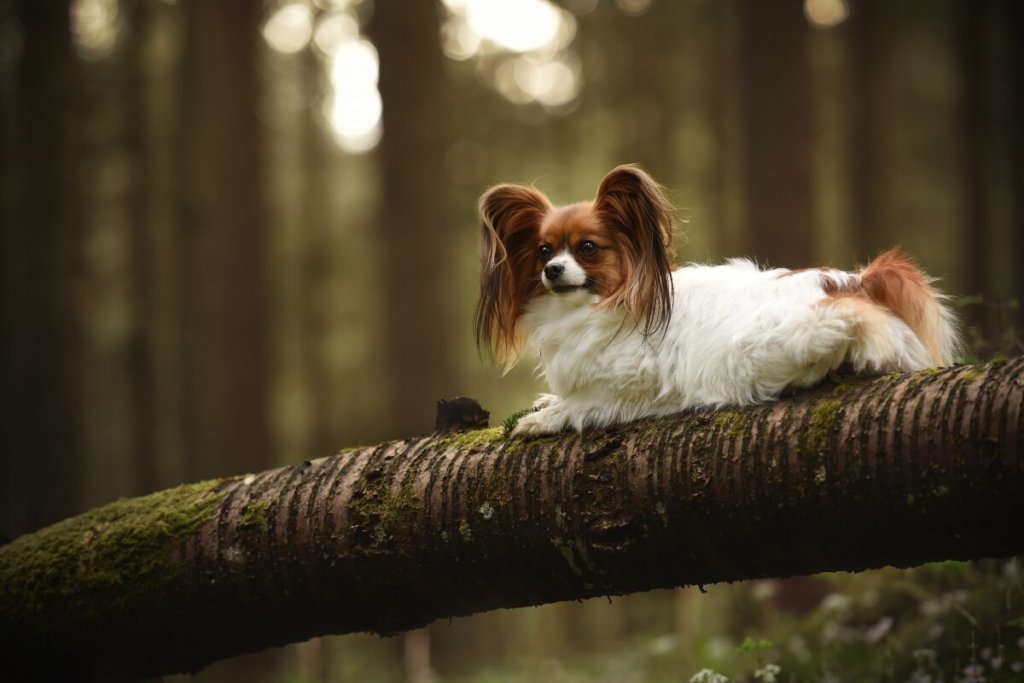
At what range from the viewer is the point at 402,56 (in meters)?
11.2

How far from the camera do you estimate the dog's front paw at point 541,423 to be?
4.09 meters

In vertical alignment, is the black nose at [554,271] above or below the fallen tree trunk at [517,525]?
above

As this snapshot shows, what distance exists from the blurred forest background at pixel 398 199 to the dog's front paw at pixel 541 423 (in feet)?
9.80

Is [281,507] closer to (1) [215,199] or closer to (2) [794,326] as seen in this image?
(2) [794,326]

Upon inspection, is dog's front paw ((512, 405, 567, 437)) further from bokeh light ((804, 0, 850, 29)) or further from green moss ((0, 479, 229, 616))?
bokeh light ((804, 0, 850, 29))

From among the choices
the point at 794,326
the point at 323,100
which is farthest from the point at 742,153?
the point at 323,100

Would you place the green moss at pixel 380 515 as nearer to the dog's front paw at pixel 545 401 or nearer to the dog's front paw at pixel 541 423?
the dog's front paw at pixel 541 423

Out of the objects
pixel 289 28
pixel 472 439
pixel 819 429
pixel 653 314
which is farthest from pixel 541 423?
pixel 289 28

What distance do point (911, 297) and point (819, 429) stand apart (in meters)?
0.84

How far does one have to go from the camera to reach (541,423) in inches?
162

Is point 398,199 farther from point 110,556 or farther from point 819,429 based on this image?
point 819,429

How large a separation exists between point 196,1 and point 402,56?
13.1 feet

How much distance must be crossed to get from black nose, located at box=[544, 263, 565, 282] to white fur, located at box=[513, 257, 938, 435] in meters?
0.13

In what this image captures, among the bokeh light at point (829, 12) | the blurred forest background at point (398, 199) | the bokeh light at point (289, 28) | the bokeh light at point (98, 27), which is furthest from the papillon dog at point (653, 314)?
the bokeh light at point (98, 27)
